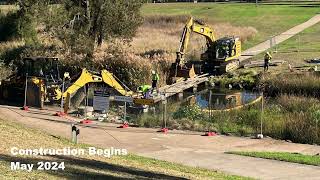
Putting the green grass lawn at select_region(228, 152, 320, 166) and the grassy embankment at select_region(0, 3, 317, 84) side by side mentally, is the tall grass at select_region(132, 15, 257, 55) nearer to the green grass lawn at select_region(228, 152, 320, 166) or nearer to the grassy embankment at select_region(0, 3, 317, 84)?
the grassy embankment at select_region(0, 3, 317, 84)

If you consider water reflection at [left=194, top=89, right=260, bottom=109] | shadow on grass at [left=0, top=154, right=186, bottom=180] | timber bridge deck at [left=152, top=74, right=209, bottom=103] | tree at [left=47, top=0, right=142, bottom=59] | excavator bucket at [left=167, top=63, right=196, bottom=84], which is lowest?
shadow on grass at [left=0, top=154, right=186, bottom=180]

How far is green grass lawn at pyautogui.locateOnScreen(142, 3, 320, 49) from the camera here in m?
67.6

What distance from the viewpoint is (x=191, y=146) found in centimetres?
2278

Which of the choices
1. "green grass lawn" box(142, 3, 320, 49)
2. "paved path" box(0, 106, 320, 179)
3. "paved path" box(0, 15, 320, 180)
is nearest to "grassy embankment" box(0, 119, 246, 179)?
"paved path" box(0, 106, 320, 179)

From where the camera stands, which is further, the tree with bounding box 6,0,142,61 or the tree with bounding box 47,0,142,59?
the tree with bounding box 47,0,142,59

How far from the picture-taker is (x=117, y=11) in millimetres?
44844

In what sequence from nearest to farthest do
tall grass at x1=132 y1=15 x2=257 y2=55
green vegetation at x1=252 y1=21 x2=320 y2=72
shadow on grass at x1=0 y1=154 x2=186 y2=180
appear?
shadow on grass at x1=0 y1=154 x2=186 y2=180 < green vegetation at x1=252 y1=21 x2=320 y2=72 < tall grass at x1=132 y1=15 x2=257 y2=55

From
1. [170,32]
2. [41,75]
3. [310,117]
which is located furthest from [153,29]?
[310,117]

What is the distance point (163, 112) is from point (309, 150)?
27.2 feet

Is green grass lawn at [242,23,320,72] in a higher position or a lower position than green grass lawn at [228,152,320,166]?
higher

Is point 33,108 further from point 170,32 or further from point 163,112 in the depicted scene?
point 170,32

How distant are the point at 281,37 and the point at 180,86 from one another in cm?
2584

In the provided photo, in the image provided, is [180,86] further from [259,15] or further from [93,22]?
[259,15]

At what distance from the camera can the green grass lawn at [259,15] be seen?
67.6 meters
